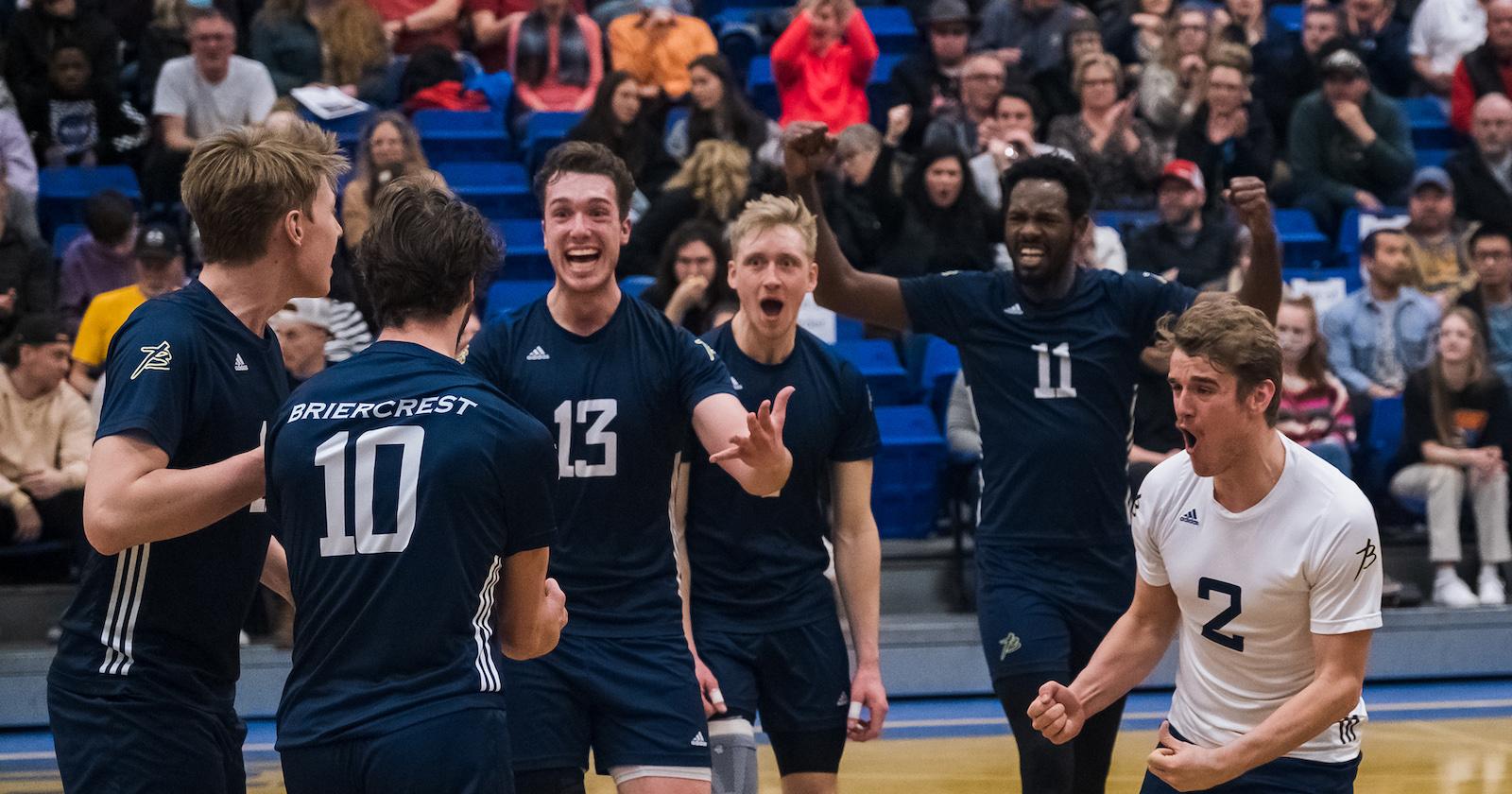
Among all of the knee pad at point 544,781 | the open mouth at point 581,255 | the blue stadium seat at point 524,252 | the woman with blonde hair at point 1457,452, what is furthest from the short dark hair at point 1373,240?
the knee pad at point 544,781

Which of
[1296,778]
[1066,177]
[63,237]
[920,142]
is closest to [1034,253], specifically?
[1066,177]

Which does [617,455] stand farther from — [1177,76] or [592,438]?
A: [1177,76]

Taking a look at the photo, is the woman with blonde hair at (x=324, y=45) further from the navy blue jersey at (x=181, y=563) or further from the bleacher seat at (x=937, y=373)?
the navy blue jersey at (x=181, y=563)

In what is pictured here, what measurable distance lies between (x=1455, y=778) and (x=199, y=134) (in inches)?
322

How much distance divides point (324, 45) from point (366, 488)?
9.48m

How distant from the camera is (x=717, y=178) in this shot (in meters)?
10.5

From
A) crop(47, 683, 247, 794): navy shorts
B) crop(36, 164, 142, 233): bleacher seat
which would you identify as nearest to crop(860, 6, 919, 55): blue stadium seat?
crop(36, 164, 142, 233): bleacher seat

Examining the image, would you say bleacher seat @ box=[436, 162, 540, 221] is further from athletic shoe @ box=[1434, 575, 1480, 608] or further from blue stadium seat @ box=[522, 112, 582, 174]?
athletic shoe @ box=[1434, 575, 1480, 608]

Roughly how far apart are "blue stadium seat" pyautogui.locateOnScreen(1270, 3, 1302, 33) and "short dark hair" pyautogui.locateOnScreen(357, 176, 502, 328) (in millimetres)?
12604

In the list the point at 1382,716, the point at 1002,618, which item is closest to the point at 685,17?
the point at 1382,716

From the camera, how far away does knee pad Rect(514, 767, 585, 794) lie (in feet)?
15.3

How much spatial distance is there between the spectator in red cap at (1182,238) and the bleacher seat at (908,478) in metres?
1.92

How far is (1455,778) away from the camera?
24.8 ft

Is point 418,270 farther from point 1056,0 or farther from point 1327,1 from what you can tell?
point 1327,1
